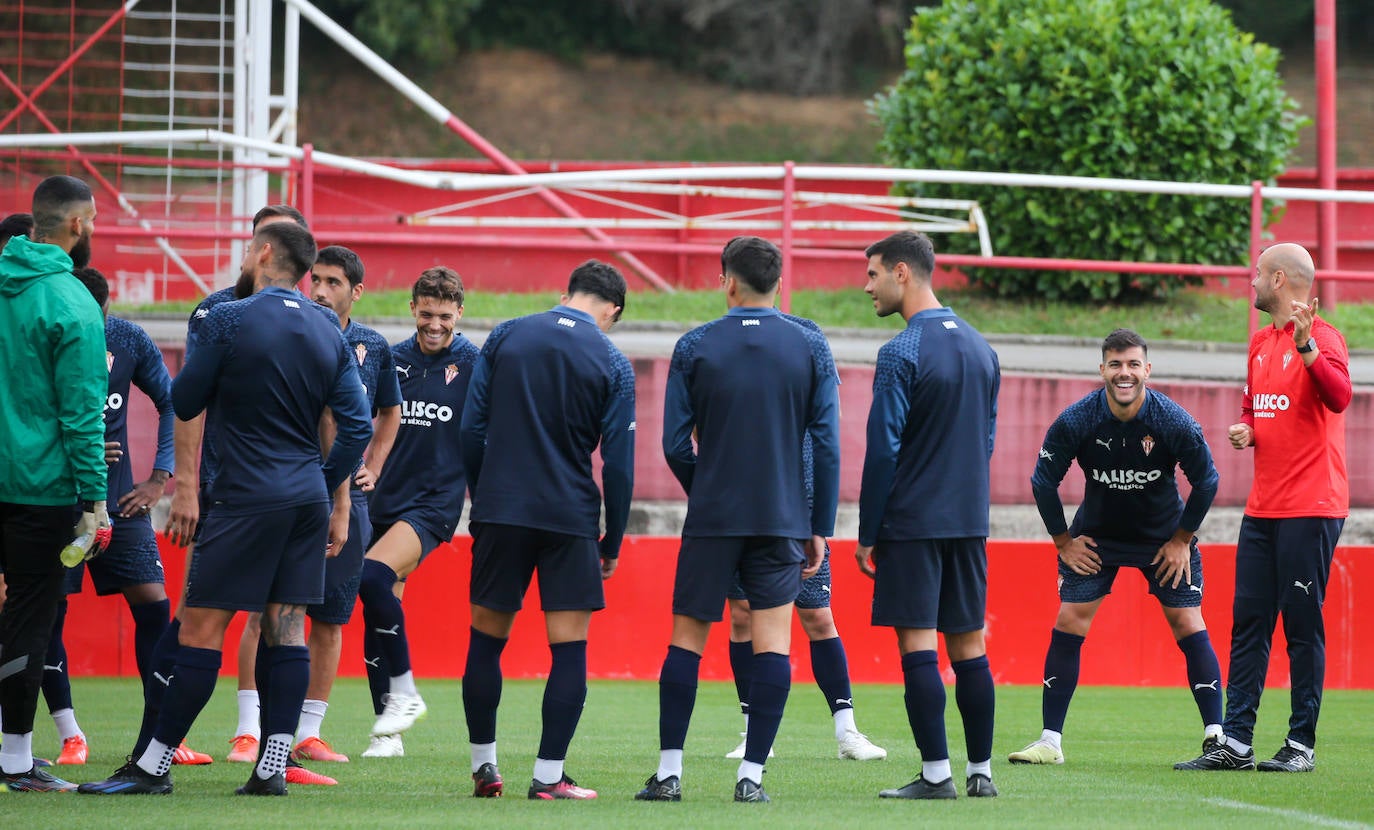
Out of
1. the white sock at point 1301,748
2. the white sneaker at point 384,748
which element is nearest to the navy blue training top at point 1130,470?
the white sock at point 1301,748

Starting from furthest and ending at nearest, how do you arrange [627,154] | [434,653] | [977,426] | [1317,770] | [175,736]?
[627,154] → [434,653] → [1317,770] → [977,426] → [175,736]

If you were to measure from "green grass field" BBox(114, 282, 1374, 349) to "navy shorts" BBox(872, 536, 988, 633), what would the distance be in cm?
719

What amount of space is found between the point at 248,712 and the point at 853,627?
5160 mm

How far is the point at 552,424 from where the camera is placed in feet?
19.5

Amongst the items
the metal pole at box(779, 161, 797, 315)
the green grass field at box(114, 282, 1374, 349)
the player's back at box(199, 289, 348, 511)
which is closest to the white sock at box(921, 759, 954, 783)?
the player's back at box(199, 289, 348, 511)

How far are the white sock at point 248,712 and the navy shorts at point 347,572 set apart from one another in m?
0.42

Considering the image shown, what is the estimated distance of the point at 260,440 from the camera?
5.81m

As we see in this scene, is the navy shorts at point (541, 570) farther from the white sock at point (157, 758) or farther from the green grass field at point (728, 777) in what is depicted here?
the white sock at point (157, 758)

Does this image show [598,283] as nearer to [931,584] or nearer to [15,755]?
[931,584]

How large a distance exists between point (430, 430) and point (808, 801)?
2788 millimetres

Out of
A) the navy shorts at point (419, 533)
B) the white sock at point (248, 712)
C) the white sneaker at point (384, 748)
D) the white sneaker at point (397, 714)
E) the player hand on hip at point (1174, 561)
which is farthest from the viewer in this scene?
the navy shorts at point (419, 533)

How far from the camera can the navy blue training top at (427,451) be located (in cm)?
779

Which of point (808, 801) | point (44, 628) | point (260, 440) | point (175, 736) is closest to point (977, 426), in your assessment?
point (808, 801)

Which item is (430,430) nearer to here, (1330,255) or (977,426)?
(977,426)
